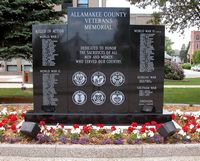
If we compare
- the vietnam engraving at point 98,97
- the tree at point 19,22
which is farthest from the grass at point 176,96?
the vietnam engraving at point 98,97

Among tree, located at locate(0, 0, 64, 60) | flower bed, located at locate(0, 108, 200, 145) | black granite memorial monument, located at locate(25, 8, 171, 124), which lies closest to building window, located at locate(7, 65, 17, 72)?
tree, located at locate(0, 0, 64, 60)

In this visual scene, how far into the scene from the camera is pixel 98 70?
31.0 ft

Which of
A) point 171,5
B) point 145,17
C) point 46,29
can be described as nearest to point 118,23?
point 46,29

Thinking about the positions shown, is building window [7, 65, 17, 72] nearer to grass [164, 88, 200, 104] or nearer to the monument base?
grass [164, 88, 200, 104]

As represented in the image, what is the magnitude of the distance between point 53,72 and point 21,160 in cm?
305

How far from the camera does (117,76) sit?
949cm

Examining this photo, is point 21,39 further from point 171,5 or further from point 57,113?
point 171,5

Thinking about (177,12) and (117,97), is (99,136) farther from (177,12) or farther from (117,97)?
(177,12)

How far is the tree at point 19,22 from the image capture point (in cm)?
1358

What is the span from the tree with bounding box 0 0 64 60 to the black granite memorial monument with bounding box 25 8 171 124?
14.0 feet

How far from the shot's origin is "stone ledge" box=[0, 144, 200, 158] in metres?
6.92

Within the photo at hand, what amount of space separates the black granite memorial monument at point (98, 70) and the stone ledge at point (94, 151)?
2345 millimetres

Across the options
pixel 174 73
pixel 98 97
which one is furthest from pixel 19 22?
pixel 174 73

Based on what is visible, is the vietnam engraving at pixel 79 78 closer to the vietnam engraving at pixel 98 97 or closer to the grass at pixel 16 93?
the vietnam engraving at pixel 98 97
